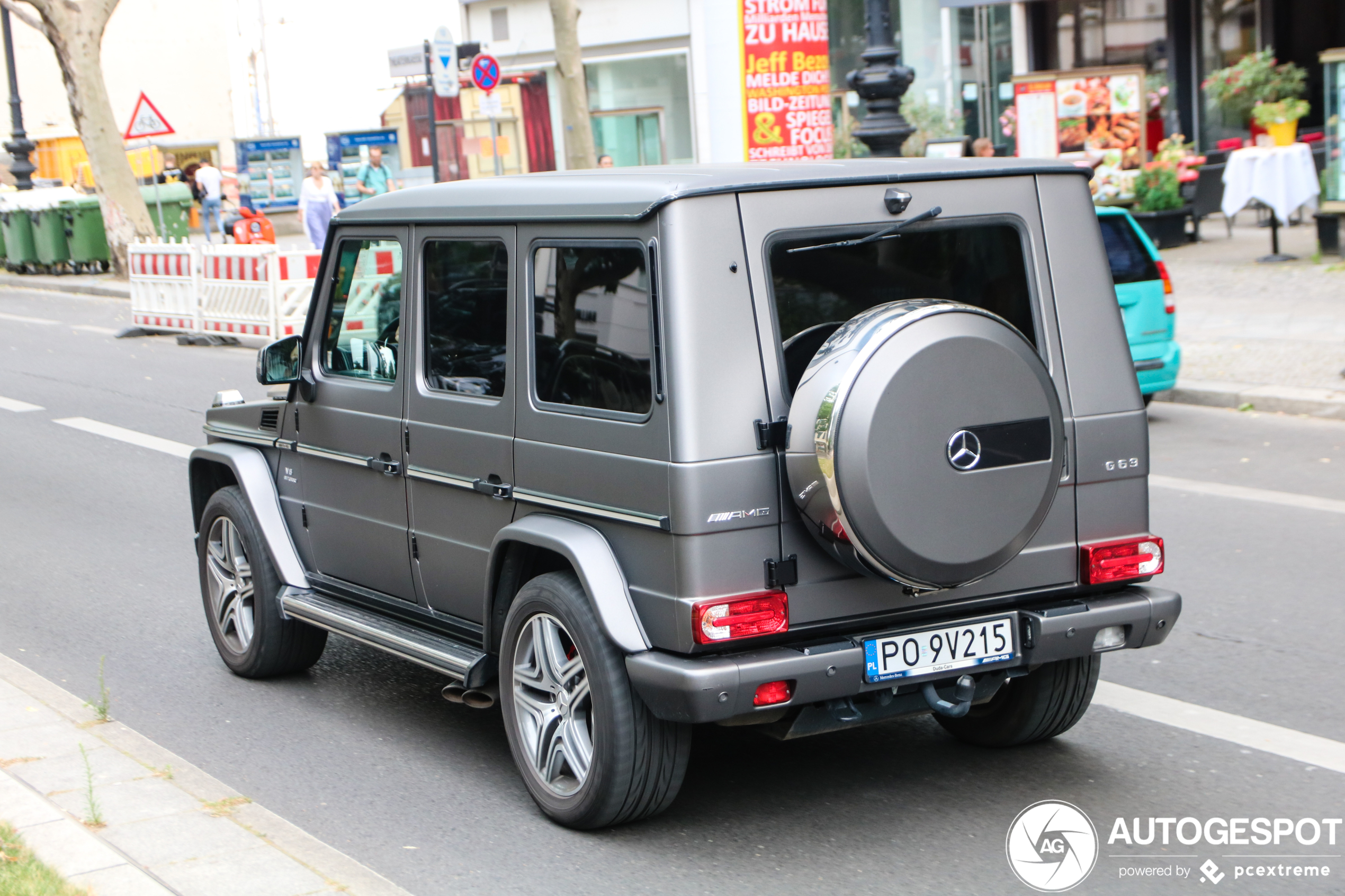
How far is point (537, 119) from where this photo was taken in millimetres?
35438

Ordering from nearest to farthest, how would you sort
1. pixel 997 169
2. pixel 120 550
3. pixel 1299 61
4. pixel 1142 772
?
pixel 997 169, pixel 1142 772, pixel 120 550, pixel 1299 61

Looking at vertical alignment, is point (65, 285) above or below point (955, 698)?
above

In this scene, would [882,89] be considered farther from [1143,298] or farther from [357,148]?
[357,148]

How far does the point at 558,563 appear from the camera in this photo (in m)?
4.43

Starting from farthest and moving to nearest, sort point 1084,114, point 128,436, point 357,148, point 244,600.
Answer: point 357,148
point 1084,114
point 128,436
point 244,600

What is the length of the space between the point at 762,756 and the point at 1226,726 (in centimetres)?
155

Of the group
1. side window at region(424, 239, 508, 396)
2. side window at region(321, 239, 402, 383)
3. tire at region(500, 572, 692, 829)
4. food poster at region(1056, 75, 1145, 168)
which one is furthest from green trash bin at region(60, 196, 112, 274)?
tire at region(500, 572, 692, 829)

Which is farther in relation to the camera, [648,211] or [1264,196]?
[1264,196]

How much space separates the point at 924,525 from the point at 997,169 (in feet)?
3.75

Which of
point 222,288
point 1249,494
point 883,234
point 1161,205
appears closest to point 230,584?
point 883,234

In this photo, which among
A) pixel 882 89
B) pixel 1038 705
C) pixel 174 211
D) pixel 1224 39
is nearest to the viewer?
pixel 1038 705

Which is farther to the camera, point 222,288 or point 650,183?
point 222,288

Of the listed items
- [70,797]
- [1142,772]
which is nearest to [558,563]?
[70,797]

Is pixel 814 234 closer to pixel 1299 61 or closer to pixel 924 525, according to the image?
pixel 924 525
